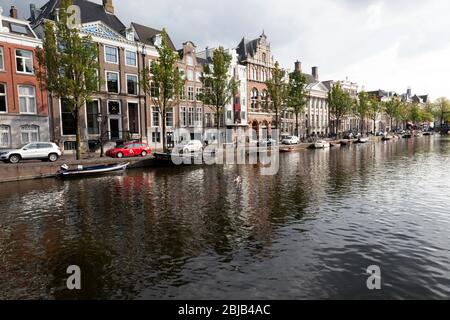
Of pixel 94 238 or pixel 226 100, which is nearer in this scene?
pixel 94 238

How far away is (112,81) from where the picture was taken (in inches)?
1661

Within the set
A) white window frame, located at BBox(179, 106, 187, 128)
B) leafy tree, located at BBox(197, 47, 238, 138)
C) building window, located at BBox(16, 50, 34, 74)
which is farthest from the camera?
white window frame, located at BBox(179, 106, 187, 128)

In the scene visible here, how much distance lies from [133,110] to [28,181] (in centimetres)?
2352

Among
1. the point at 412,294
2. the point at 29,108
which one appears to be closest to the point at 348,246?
the point at 412,294

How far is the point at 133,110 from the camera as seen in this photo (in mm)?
45094

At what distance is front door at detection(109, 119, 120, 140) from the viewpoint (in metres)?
42.5

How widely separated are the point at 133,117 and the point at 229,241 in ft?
126

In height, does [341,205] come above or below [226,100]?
below

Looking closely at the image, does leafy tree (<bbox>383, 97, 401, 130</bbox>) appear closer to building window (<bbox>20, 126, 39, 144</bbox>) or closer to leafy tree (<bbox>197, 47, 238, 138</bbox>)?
leafy tree (<bbox>197, 47, 238, 138</bbox>)

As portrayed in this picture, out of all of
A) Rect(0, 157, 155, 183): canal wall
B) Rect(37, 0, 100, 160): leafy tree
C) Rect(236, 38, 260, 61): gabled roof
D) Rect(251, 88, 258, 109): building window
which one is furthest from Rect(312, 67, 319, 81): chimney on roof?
Rect(0, 157, 155, 183): canal wall

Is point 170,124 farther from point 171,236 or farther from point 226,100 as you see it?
point 171,236

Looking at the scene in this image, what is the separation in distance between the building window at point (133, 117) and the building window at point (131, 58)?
226 inches

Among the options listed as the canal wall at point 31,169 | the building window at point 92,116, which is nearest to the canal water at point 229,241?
the canal wall at point 31,169

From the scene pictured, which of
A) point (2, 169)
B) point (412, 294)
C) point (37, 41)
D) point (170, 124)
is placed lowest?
point (412, 294)
